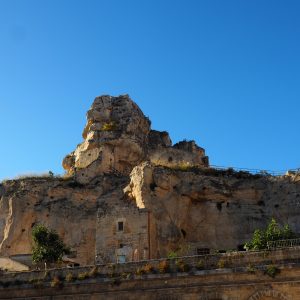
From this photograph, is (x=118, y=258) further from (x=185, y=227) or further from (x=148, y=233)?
(x=185, y=227)

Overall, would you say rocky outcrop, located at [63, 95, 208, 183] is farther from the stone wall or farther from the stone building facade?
the stone wall

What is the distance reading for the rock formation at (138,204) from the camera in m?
30.0

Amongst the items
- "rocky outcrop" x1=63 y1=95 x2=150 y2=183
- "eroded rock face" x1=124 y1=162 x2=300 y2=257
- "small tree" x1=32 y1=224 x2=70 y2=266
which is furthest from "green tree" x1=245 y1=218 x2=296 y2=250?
"rocky outcrop" x1=63 y1=95 x2=150 y2=183

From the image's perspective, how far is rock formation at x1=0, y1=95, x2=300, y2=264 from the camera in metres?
30.0

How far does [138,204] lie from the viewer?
3147cm

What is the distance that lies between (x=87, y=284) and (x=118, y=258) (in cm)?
478

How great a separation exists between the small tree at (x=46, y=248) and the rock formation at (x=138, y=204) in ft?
7.61

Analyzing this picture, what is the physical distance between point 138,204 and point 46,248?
6521 millimetres

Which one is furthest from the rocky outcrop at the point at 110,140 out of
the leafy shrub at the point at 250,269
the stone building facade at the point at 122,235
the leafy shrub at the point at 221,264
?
the leafy shrub at the point at 250,269

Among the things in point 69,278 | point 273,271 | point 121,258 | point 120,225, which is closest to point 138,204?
point 120,225

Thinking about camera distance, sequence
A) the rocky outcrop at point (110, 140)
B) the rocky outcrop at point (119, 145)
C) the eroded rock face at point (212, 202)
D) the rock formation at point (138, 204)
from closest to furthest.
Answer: the rock formation at point (138, 204) → the eroded rock face at point (212, 202) → the rocky outcrop at point (110, 140) → the rocky outcrop at point (119, 145)

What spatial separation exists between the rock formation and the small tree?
232 centimetres

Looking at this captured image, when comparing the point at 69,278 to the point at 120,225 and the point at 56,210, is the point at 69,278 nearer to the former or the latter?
the point at 120,225

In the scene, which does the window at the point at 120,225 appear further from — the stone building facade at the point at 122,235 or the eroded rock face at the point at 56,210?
the eroded rock face at the point at 56,210
